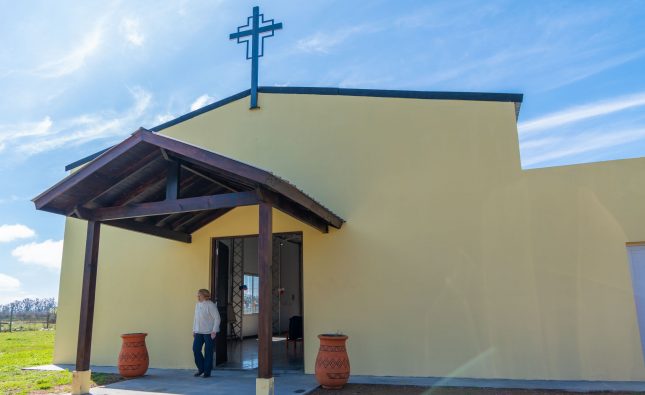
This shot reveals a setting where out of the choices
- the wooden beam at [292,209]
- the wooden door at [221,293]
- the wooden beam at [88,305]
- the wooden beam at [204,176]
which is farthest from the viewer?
the wooden door at [221,293]

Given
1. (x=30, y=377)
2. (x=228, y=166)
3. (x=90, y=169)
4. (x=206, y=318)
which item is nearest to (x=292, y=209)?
(x=228, y=166)

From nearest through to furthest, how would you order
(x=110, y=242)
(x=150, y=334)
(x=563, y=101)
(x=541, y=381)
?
(x=541, y=381), (x=563, y=101), (x=150, y=334), (x=110, y=242)

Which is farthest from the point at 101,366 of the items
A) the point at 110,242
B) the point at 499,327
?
the point at 499,327

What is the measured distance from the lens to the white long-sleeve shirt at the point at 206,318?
7109 mm

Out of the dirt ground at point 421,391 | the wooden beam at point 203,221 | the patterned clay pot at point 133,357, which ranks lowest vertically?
the dirt ground at point 421,391

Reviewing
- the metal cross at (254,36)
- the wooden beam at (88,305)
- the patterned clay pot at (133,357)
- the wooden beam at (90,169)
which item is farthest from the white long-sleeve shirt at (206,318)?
the metal cross at (254,36)

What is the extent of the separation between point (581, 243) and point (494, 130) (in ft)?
6.54

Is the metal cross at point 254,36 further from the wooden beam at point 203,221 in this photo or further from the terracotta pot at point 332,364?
the terracotta pot at point 332,364

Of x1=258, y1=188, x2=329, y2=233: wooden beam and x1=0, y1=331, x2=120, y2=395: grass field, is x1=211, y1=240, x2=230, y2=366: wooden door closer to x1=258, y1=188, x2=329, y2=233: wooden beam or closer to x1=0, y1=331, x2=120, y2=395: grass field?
x1=0, y1=331, x2=120, y2=395: grass field

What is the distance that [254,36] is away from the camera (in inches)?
332

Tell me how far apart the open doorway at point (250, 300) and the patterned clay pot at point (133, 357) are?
1.29 metres

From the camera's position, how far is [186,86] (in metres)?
8.45

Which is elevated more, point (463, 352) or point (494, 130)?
point (494, 130)

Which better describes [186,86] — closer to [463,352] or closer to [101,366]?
[101,366]
